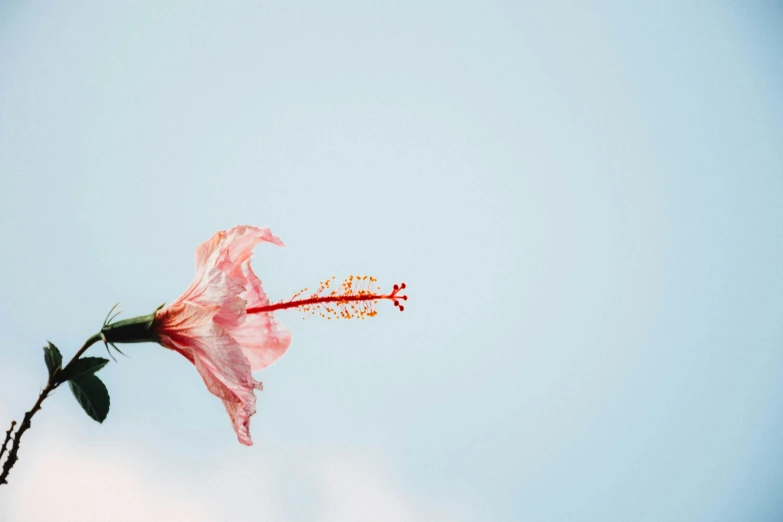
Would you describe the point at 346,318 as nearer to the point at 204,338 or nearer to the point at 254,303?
the point at 254,303

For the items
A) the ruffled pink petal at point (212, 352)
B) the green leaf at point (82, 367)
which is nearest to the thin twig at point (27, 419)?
the green leaf at point (82, 367)

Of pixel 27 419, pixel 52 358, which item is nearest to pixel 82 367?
pixel 52 358

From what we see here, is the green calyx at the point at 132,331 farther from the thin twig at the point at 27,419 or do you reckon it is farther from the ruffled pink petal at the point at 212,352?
the thin twig at the point at 27,419

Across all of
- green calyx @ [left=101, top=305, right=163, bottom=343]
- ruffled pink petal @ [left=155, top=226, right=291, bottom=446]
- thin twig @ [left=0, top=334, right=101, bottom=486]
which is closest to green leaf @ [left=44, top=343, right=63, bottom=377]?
thin twig @ [left=0, top=334, right=101, bottom=486]

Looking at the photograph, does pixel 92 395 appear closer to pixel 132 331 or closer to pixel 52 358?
pixel 52 358

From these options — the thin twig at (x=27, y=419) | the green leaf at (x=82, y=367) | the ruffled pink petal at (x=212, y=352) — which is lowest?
the thin twig at (x=27, y=419)

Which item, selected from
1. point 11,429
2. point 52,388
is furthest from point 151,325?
point 11,429

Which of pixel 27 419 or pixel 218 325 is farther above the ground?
pixel 218 325
